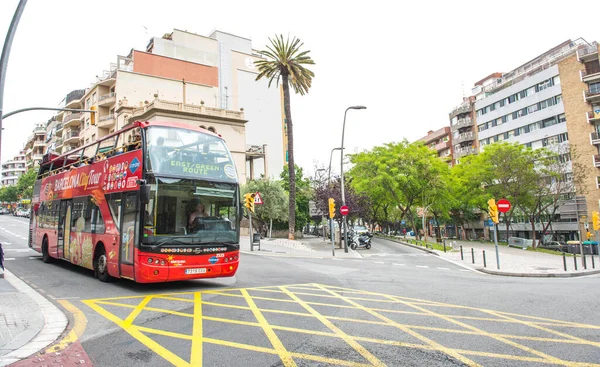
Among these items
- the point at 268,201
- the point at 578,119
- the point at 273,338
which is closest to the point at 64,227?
the point at 273,338

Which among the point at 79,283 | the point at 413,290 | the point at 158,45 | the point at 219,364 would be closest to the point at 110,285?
the point at 79,283

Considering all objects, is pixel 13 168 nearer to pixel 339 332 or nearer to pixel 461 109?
pixel 461 109

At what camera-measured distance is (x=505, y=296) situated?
29.9 ft

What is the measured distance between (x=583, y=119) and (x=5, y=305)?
56.5 meters

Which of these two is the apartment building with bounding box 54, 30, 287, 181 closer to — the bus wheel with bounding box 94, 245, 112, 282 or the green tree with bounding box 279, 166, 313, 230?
the green tree with bounding box 279, 166, 313, 230

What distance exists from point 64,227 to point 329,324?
1075 centimetres

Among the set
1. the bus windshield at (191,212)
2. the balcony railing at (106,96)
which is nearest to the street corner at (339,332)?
the bus windshield at (191,212)

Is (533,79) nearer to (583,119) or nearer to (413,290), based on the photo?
(583,119)

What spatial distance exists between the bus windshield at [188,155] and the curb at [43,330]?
11.0 ft

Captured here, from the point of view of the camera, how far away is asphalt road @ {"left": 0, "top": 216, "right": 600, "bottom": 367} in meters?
4.75

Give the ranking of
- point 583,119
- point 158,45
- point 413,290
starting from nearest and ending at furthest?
1. point 413,290
2. point 583,119
3. point 158,45

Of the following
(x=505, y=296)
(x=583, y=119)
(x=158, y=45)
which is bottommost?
(x=505, y=296)

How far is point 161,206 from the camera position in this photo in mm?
8891

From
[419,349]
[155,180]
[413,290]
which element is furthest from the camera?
[413,290]
